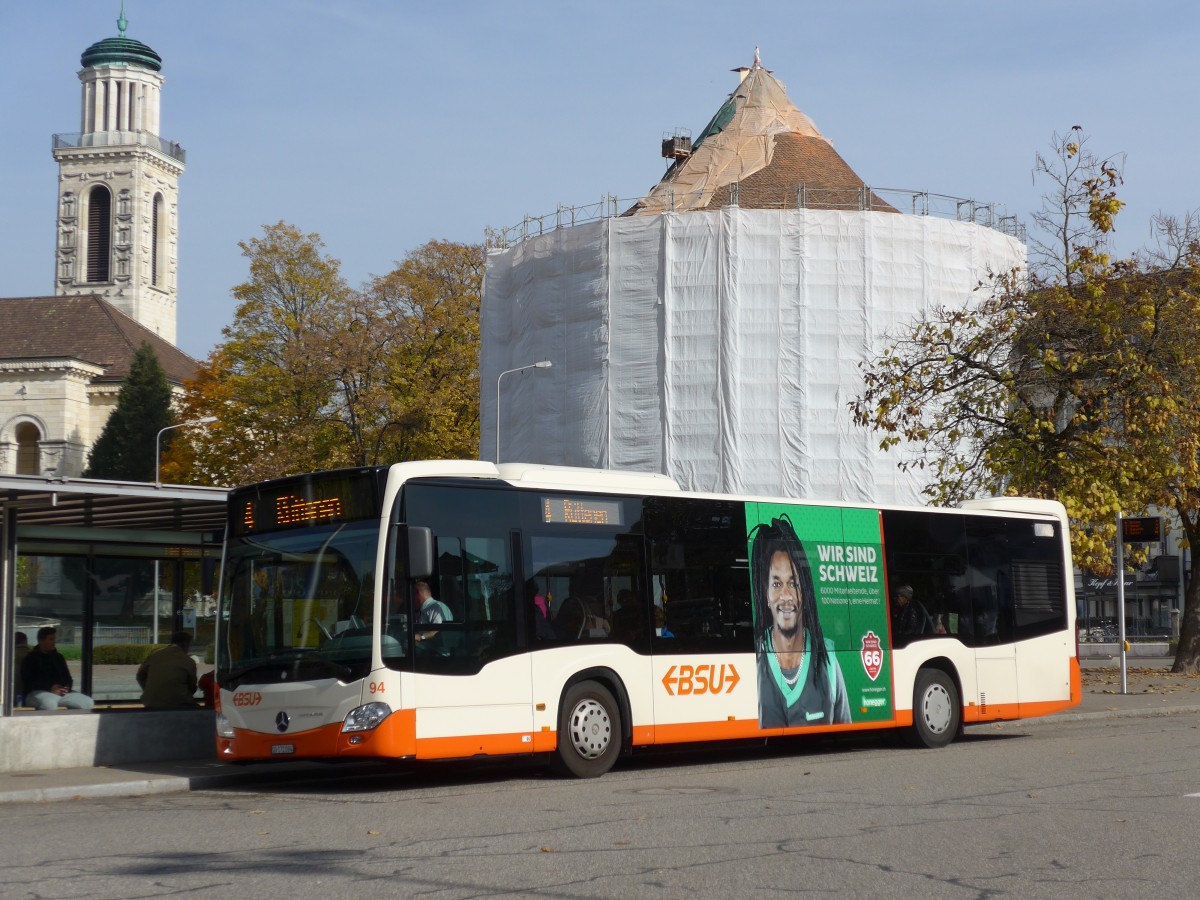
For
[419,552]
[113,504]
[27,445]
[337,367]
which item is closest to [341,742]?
[419,552]

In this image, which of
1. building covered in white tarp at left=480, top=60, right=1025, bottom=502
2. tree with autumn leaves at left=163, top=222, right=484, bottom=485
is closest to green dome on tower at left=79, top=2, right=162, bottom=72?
tree with autumn leaves at left=163, top=222, right=484, bottom=485

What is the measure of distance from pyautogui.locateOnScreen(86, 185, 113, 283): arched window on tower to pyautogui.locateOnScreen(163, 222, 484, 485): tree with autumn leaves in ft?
221

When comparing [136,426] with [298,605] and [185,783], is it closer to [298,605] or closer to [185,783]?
[185,783]

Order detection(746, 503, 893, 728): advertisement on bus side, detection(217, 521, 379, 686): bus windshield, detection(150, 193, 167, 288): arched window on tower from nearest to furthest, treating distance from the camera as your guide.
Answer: detection(217, 521, 379, 686): bus windshield
detection(746, 503, 893, 728): advertisement on bus side
detection(150, 193, 167, 288): arched window on tower

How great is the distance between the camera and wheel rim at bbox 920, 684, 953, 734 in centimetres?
1745

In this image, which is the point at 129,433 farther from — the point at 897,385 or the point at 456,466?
the point at 456,466

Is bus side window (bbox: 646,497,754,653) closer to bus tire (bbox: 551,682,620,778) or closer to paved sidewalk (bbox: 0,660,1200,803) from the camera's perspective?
bus tire (bbox: 551,682,620,778)

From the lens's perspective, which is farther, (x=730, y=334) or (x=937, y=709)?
(x=730, y=334)

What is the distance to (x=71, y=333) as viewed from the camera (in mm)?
97188

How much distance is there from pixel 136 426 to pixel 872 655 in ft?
246

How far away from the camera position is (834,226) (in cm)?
4534

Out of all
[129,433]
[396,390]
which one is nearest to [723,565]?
[396,390]

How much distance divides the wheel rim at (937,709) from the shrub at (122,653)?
8672mm

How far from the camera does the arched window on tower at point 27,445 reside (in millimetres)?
93438
